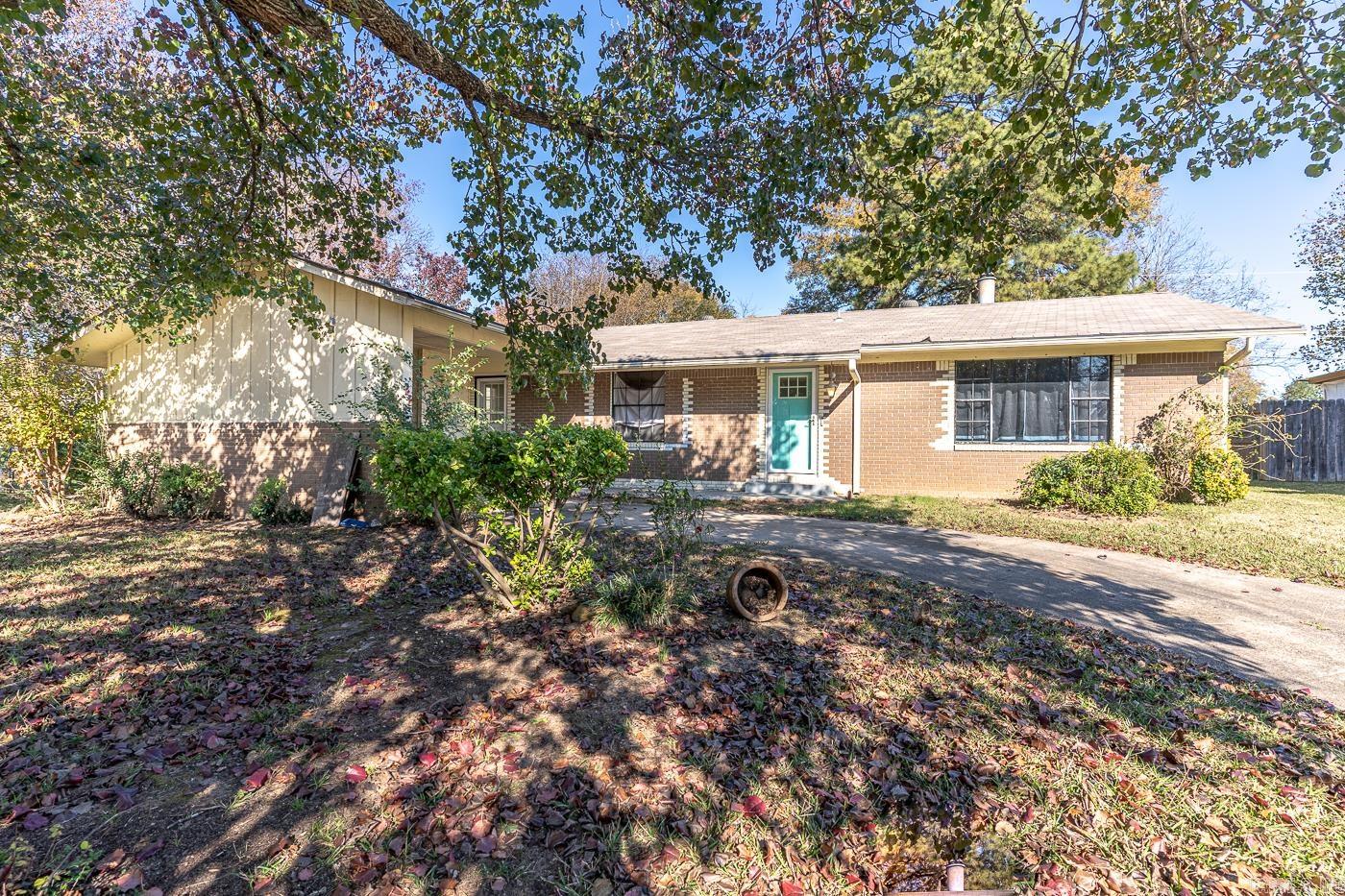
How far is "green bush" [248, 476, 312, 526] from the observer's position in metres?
8.77

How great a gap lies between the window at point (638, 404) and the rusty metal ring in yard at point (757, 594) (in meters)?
8.84

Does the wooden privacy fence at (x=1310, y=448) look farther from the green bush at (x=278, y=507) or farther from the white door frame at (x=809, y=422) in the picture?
the green bush at (x=278, y=507)

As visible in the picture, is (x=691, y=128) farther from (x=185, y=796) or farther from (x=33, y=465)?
(x=33, y=465)

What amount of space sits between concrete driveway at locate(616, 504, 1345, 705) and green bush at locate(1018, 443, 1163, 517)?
2294mm

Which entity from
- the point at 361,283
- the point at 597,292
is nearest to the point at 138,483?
the point at 361,283

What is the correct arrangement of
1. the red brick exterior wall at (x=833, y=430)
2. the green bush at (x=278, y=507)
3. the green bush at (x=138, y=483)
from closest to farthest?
the green bush at (x=278, y=507) → the green bush at (x=138, y=483) → the red brick exterior wall at (x=833, y=430)

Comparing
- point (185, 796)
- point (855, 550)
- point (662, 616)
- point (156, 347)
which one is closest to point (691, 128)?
point (662, 616)

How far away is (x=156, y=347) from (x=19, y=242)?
24.3 feet

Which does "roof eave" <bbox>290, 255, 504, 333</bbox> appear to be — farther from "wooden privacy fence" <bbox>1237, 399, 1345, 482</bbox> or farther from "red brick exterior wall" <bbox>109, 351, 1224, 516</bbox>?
"wooden privacy fence" <bbox>1237, 399, 1345, 482</bbox>

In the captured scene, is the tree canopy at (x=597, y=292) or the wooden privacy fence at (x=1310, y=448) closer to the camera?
the wooden privacy fence at (x=1310, y=448)

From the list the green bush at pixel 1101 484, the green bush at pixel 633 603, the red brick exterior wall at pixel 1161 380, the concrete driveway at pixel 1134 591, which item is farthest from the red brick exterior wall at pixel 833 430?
the green bush at pixel 633 603

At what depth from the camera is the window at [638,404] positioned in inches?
524

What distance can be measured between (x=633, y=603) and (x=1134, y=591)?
4.83m

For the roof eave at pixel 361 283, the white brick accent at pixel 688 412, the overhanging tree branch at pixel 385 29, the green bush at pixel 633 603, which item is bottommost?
the green bush at pixel 633 603
